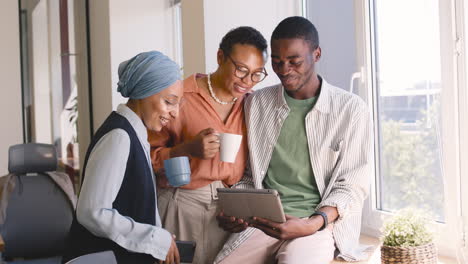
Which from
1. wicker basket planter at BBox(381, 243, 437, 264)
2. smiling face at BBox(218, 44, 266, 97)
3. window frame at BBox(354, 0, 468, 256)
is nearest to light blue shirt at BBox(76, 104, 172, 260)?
smiling face at BBox(218, 44, 266, 97)

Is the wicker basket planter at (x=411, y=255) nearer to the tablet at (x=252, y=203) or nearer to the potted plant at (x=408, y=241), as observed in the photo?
the potted plant at (x=408, y=241)

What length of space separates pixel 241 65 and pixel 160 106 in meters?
0.42

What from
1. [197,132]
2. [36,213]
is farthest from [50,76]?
[197,132]

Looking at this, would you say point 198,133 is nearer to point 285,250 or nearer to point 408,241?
point 285,250

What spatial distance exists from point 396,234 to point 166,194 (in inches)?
30.9

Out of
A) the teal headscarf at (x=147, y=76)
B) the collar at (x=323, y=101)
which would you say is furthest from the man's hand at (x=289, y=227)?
the teal headscarf at (x=147, y=76)

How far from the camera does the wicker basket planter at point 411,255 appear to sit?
5.72 feet

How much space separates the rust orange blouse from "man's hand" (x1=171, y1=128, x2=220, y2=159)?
0.41ft

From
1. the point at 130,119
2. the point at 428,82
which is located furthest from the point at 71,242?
the point at 428,82

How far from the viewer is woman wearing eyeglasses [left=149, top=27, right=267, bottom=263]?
6.19ft

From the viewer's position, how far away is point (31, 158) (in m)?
3.11

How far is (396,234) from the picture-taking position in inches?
70.9

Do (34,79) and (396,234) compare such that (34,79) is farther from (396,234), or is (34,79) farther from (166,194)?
(396,234)

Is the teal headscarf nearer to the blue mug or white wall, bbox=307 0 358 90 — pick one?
the blue mug
